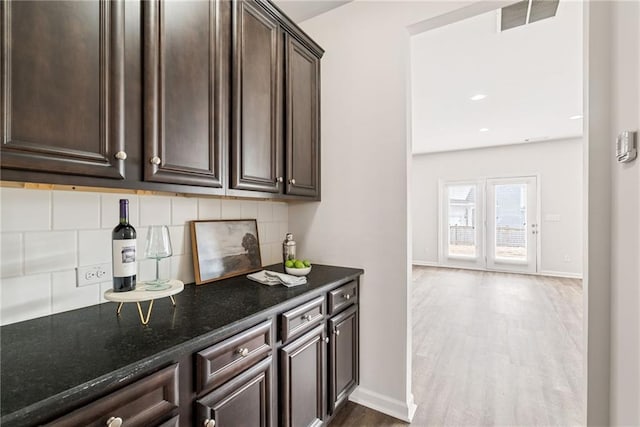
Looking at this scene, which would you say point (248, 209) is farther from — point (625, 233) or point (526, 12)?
point (526, 12)

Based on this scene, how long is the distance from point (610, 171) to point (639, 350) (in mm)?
689

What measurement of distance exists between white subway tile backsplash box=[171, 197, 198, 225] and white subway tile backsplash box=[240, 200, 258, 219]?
0.37m

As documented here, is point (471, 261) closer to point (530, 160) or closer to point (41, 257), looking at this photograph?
point (530, 160)

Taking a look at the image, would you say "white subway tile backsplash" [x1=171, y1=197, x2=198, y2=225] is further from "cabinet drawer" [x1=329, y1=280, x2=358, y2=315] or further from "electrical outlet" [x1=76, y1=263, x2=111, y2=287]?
"cabinet drawer" [x1=329, y1=280, x2=358, y2=315]

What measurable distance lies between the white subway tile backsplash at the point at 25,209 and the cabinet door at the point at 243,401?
90 centimetres

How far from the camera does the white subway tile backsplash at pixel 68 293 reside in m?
1.14

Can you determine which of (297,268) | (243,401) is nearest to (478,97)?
(297,268)

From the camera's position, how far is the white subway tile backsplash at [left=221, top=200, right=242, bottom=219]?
189 cm

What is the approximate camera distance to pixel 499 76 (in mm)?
3209

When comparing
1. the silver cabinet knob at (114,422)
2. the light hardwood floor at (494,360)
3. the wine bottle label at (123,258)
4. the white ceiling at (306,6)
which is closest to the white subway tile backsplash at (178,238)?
the wine bottle label at (123,258)

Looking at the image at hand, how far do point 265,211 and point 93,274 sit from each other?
1.16 metres

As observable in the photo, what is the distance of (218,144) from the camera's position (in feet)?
4.65

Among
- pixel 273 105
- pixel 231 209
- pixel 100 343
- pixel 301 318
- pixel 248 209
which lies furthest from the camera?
pixel 248 209

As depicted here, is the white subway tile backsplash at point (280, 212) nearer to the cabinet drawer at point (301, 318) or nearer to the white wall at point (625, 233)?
the cabinet drawer at point (301, 318)
